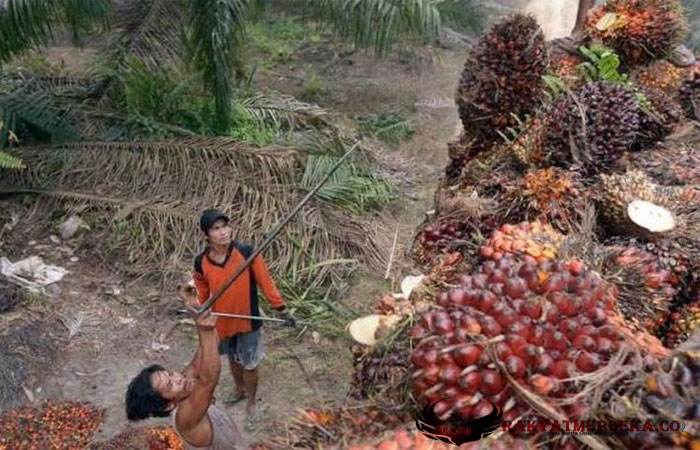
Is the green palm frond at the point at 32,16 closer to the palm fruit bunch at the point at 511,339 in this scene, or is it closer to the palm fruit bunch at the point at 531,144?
the palm fruit bunch at the point at 531,144

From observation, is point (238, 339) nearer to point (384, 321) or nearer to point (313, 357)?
point (313, 357)

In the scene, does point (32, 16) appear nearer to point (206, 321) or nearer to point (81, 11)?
point (81, 11)

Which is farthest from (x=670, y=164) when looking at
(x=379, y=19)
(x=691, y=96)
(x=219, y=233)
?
(x=379, y=19)

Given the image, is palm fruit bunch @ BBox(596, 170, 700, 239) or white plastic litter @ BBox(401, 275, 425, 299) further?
palm fruit bunch @ BBox(596, 170, 700, 239)

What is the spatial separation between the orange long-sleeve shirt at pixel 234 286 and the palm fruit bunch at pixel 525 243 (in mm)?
1449

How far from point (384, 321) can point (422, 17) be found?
4.82 m

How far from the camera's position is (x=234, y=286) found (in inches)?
132

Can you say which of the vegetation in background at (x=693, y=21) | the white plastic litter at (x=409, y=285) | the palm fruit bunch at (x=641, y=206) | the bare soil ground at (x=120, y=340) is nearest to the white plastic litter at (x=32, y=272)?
the bare soil ground at (x=120, y=340)

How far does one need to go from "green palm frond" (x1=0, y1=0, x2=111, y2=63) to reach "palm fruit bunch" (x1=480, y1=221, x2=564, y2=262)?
3.96 m

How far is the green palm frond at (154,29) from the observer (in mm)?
6145

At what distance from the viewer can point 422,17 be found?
6211 mm

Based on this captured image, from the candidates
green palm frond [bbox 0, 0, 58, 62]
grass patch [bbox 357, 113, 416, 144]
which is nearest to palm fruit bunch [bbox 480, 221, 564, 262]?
green palm frond [bbox 0, 0, 58, 62]

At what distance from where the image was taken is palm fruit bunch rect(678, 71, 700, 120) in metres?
3.46

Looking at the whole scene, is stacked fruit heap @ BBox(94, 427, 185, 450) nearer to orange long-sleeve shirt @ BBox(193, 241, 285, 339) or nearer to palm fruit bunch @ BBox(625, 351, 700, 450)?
orange long-sleeve shirt @ BBox(193, 241, 285, 339)
